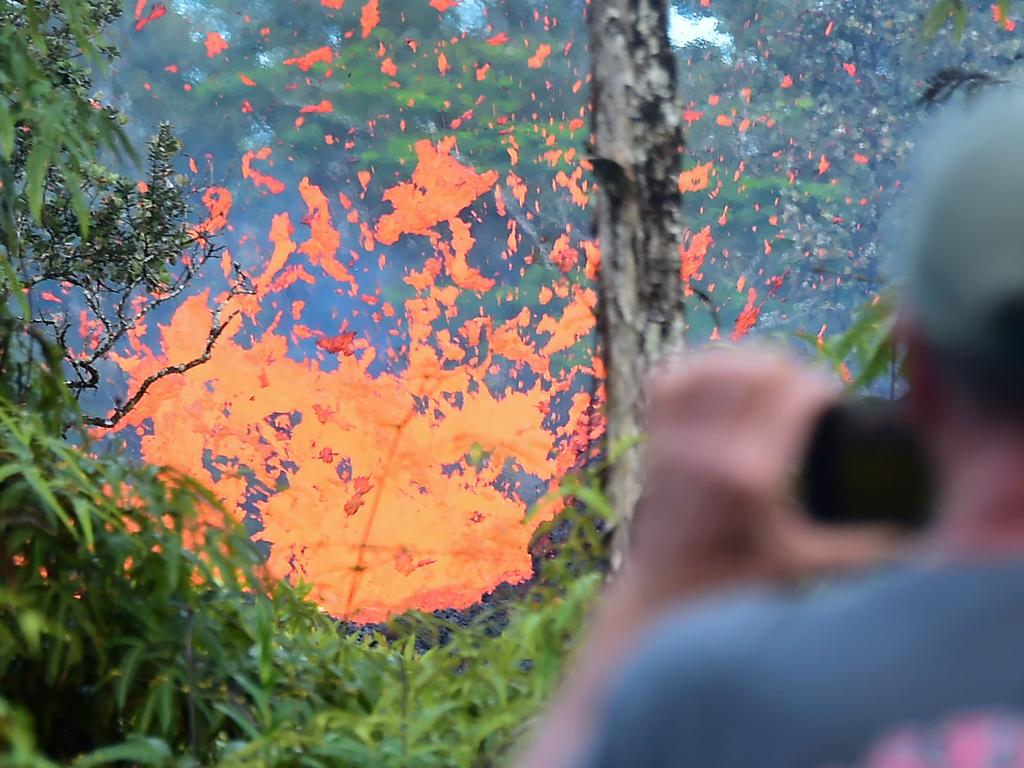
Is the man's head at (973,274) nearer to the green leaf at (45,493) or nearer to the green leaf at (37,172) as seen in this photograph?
the green leaf at (45,493)

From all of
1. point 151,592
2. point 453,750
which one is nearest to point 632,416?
point 453,750

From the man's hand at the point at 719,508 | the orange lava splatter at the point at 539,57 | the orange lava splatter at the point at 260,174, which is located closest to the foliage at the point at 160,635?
the man's hand at the point at 719,508

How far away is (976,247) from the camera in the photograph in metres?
0.42

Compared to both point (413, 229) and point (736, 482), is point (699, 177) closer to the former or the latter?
point (413, 229)

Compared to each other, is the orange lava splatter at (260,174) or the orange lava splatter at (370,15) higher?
the orange lava splatter at (370,15)

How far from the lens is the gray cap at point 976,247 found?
410mm

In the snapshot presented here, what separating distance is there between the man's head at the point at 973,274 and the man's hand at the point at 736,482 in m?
0.04

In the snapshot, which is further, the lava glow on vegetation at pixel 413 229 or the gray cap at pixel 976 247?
the lava glow on vegetation at pixel 413 229

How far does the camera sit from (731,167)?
1273 cm

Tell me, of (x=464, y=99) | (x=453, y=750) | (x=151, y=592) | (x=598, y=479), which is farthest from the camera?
(x=464, y=99)

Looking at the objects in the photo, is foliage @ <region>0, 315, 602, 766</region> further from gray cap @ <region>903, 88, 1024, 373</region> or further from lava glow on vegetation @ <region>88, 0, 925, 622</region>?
lava glow on vegetation @ <region>88, 0, 925, 622</region>

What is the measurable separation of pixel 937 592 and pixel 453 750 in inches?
46.8

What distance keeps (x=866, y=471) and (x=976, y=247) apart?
0.31ft

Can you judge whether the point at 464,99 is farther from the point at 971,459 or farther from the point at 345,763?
the point at 971,459
